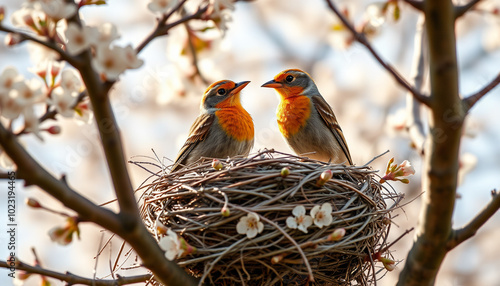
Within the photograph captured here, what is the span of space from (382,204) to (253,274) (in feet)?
3.99

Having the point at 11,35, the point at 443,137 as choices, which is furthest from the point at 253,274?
the point at 11,35

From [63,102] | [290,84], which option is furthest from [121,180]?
[290,84]

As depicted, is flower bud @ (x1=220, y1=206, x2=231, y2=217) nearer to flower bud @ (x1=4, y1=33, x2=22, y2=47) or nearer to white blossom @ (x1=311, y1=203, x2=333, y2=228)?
white blossom @ (x1=311, y1=203, x2=333, y2=228)

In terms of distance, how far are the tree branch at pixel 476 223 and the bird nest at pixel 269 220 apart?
0.64 metres

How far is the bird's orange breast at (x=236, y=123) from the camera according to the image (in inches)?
227

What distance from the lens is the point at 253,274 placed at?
3.67 metres

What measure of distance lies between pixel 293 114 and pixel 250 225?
270 centimetres

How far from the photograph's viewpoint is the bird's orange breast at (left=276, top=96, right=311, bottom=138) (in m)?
6.02

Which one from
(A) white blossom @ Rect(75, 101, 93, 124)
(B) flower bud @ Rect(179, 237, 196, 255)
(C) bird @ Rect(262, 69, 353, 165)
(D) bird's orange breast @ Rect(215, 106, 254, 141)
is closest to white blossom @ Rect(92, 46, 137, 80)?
(A) white blossom @ Rect(75, 101, 93, 124)

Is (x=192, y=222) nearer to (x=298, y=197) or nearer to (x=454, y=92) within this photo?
(x=298, y=197)

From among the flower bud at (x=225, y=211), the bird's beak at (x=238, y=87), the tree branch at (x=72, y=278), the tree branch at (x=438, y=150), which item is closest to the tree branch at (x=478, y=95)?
the tree branch at (x=438, y=150)

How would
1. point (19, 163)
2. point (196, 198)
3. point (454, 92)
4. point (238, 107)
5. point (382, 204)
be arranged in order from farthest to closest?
point (238, 107) → point (382, 204) → point (196, 198) → point (454, 92) → point (19, 163)

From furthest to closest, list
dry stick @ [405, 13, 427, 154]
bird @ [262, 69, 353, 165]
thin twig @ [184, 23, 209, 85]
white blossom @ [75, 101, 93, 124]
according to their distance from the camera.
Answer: bird @ [262, 69, 353, 165], dry stick @ [405, 13, 427, 154], thin twig @ [184, 23, 209, 85], white blossom @ [75, 101, 93, 124]

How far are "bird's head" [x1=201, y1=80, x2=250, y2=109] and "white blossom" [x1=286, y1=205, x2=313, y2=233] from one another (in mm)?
2742
